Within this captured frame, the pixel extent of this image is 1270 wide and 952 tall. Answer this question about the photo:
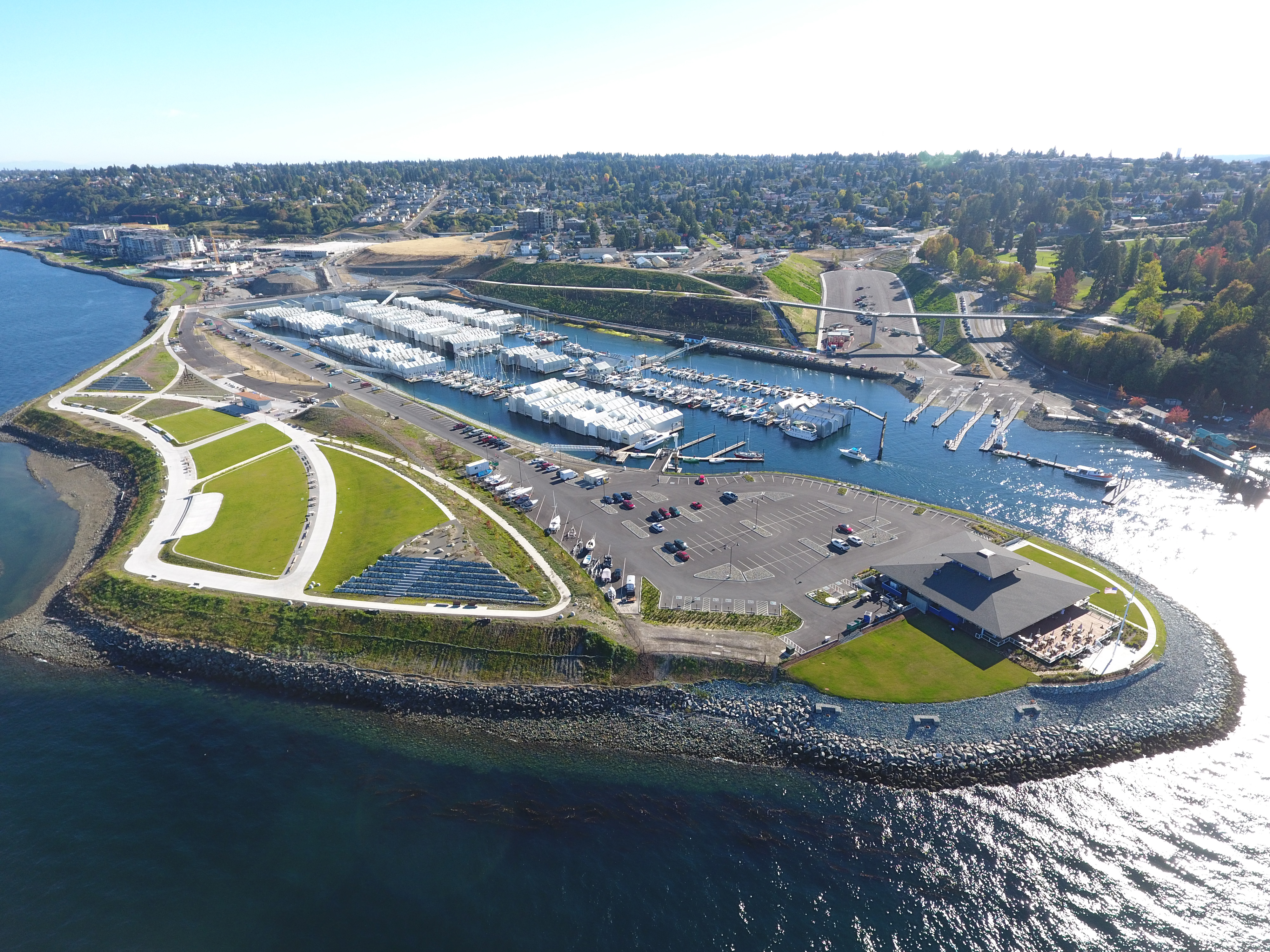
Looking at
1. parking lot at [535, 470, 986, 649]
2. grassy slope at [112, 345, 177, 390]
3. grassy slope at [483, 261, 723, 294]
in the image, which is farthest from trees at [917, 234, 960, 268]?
grassy slope at [112, 345, 177, 390]

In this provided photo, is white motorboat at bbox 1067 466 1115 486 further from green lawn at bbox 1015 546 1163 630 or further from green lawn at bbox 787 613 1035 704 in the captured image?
green lawn at bbox 787 613 1035 704

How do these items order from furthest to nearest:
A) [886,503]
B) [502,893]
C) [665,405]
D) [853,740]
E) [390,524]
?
1. [665,405]
2. [886,503]
3. [390,524]
4. [853,740]
5. [502,893]

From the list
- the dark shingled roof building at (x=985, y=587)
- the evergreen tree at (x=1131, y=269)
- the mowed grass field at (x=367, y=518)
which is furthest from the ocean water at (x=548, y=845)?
the evergreen tree at (x=1131, y=269)

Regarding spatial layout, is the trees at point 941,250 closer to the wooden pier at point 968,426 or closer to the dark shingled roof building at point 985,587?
the wooden pier at point 968,426

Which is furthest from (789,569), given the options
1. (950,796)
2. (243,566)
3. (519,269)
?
(519,269)

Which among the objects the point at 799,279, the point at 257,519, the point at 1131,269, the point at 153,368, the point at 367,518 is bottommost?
the point at 257,519

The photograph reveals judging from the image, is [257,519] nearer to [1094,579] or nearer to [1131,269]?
[1094,579]

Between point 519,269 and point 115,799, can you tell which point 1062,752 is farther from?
point 519,269

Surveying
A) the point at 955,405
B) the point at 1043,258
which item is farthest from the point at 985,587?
the point at 1043,258
